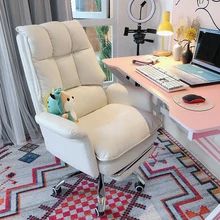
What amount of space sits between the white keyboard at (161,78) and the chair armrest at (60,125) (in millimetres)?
548

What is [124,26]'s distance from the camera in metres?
2.50

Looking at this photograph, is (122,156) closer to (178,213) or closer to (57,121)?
(57,121)

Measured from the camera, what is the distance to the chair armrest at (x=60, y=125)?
4.10ft

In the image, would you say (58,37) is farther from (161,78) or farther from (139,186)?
(139,186)

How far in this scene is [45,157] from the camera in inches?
83.2

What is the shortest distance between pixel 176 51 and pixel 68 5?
3.16 feet

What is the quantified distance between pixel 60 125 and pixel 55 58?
0.57m

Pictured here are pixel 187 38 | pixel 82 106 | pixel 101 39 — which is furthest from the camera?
pixel 101 39

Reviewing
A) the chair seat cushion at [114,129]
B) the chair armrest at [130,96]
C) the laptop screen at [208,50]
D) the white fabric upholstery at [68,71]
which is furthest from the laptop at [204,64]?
the white fabric upholstery at [68,71]

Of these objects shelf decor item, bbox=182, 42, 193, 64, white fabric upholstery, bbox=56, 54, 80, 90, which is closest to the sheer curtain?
white fabric upholstery, bbox=56, 54, 80, 90

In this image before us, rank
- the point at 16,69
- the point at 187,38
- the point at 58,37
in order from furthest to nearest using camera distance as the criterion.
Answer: the point at 16,69, the point at 187,38, the point at 58,37

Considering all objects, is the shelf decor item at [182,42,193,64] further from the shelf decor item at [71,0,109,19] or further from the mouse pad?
the shelf decor item at [71,0,109,19]

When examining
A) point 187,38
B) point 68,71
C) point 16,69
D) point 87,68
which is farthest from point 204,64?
point 16,69

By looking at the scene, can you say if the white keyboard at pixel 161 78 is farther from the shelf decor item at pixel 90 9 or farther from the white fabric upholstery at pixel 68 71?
the shelf decor item at pixel 90 9
